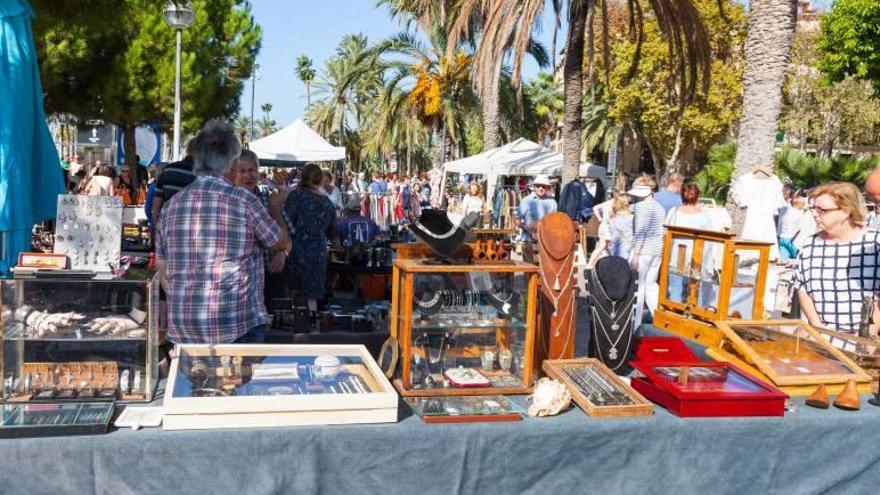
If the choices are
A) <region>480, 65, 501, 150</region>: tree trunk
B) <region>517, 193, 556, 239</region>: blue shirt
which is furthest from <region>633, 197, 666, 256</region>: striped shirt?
<region>480, 65, 501, 150</region>: tree trunk

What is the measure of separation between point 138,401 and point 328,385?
2.02ft

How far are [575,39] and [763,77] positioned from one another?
121 inches

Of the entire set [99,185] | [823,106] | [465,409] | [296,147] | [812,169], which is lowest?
[465,409]

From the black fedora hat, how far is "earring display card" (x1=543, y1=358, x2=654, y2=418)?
0.57 metres

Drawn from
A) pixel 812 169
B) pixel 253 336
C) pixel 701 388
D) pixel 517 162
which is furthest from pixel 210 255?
pixel 812 169

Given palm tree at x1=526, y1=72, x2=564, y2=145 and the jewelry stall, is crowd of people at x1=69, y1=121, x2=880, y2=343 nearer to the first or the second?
the jewelry stall

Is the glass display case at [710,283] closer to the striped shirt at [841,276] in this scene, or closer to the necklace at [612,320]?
the striped shirt at [841,276]

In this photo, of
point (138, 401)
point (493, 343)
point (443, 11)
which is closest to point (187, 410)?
point (138, 401)

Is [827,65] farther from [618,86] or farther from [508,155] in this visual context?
[508,155]

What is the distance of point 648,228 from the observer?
286 inches

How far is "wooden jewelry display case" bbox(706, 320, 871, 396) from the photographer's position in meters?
2.99

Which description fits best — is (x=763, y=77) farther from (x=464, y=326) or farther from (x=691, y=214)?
(x=464, y=326)

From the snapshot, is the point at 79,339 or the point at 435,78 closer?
the point at 79,339

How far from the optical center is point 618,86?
31.0m
